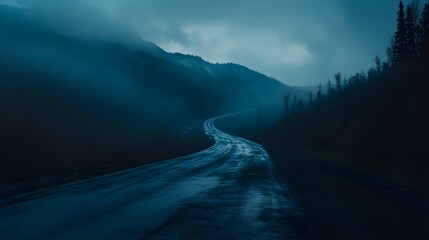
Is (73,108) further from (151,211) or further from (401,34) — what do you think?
(401,34)

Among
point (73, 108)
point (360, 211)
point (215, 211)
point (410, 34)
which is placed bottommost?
point (360, 211)

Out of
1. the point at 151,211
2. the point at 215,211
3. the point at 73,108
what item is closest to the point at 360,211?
the point at 215,211

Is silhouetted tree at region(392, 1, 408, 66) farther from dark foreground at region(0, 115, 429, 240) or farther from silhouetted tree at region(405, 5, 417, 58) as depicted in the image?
dark foreground at region(0, 115, 429, 240)

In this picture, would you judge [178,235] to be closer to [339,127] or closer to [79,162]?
[79,162]

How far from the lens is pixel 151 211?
10578 millimetres

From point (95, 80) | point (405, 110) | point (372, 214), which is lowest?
point (372, 214)

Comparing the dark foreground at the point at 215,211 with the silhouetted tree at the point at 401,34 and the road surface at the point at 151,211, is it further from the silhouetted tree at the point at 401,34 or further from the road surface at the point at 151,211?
the silhouetted tree at the point at 401,34

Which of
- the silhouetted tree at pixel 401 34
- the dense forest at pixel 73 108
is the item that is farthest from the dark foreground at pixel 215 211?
the silhouetted tree at pixel 401 34

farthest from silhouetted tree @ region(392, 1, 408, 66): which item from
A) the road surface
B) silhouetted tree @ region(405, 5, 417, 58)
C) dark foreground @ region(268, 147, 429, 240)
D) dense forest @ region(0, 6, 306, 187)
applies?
the road surface

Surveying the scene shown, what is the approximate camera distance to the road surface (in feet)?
26.6

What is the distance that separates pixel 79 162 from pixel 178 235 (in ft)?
72.8

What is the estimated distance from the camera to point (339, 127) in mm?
52312

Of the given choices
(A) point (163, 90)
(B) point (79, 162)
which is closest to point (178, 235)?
(B) point (79, 162)

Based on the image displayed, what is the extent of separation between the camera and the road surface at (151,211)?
8.10m
